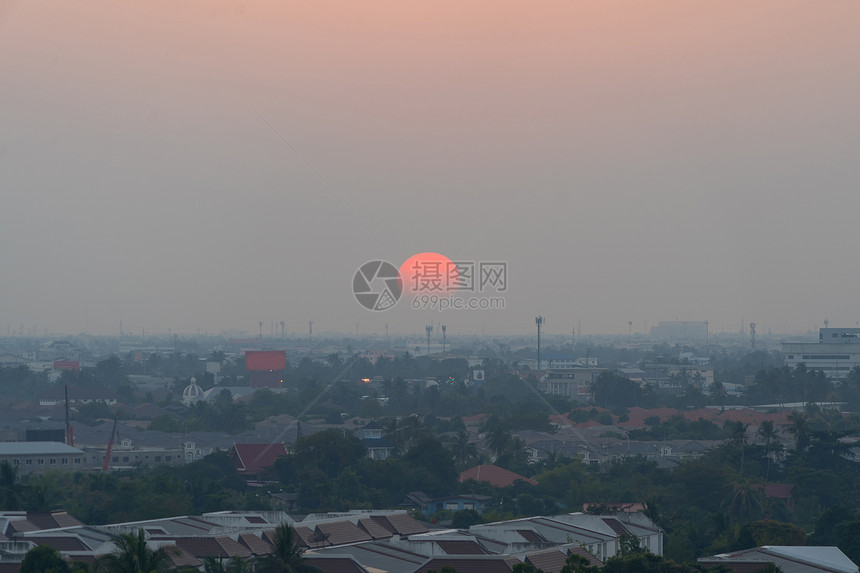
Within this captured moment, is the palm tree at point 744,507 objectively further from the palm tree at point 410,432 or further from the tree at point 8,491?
the tree at point 8,491

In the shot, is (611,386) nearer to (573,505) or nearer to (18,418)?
(18,418)

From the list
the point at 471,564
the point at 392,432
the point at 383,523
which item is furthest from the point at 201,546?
the point at 392,432

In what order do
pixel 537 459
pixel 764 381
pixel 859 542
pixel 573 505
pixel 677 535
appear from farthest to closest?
pixel 764 381
pixel 537 459
pixel 573 505
pixel 677 535
pixel 859 542

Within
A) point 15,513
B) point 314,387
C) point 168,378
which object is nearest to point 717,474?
point 15,513

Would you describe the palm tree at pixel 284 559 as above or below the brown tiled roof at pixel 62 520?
above

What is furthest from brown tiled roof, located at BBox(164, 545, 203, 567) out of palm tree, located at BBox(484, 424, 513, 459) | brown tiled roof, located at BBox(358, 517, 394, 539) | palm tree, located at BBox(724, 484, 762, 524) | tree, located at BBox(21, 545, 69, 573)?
palm tree, located at BBox(484, 424, 513, 459)

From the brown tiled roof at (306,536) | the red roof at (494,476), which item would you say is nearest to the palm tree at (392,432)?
the red roof at (494,476)
